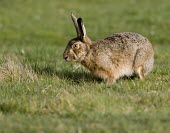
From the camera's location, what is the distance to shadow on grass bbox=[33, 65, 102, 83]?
1107 cm

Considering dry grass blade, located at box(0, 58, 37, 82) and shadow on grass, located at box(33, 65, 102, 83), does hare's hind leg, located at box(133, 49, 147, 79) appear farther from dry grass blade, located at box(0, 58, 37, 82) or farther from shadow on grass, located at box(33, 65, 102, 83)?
dry grass blade, located at box(0, 58, 37, 82)

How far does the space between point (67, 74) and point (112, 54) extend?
120cm

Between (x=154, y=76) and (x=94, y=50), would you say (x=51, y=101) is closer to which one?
(x=94, y=50)

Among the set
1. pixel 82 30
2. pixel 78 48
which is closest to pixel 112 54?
Answer: pixel 78 48

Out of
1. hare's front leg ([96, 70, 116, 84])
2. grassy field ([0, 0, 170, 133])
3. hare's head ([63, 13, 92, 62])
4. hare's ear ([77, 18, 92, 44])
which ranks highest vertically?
hare's ear ([77, 18, 92, 44])

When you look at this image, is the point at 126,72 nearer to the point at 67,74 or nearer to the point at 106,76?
the point at 106,76

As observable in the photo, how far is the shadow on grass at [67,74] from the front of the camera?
436 inches

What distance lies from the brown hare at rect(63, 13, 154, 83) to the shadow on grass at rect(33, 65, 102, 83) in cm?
36

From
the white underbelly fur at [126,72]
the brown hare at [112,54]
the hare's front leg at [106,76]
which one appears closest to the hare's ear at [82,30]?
the brown hare at [112,54]

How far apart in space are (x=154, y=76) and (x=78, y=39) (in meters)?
1.93

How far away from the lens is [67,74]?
11.5 meters

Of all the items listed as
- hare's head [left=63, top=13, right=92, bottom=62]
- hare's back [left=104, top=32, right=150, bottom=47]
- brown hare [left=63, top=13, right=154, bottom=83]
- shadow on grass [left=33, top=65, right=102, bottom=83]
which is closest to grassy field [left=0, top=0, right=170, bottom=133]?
shadow on grass [left=33, top=65, right=102, bottom=83]

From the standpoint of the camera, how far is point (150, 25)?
24.5 metres

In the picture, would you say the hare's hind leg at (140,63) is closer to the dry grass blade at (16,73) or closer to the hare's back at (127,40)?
the hare's back at (127,40)
